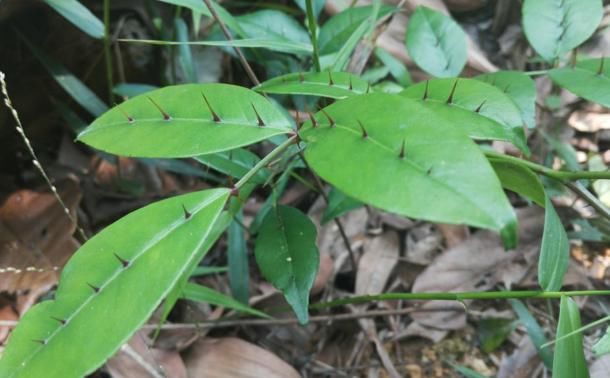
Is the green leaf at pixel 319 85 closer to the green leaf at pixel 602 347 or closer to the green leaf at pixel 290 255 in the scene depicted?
the green leaf at pixel 290 255

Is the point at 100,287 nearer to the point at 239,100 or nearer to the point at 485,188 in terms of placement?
the point at 239,100

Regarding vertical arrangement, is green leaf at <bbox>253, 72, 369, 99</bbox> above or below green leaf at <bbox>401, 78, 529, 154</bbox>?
above

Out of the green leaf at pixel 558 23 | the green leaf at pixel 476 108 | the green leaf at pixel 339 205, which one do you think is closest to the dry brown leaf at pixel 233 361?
the green leaf at pixel 339 205

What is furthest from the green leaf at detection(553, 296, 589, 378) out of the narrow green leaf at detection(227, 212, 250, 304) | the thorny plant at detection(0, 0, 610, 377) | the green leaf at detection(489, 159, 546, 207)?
the narrow green leaf at detection(227, 212, 250, 304)

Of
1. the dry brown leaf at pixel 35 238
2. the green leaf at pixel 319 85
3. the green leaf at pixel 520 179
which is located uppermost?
the green leaf at pixel 319 85

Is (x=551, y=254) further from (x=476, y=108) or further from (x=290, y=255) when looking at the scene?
(x=290, y=255)

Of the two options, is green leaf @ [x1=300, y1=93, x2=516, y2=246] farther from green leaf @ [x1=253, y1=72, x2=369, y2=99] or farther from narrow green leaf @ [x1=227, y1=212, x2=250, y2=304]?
narrow green leaf @ [x1=227, y1=212, x2=250, y2=304]

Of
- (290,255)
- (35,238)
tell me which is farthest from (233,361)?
(35,238)
